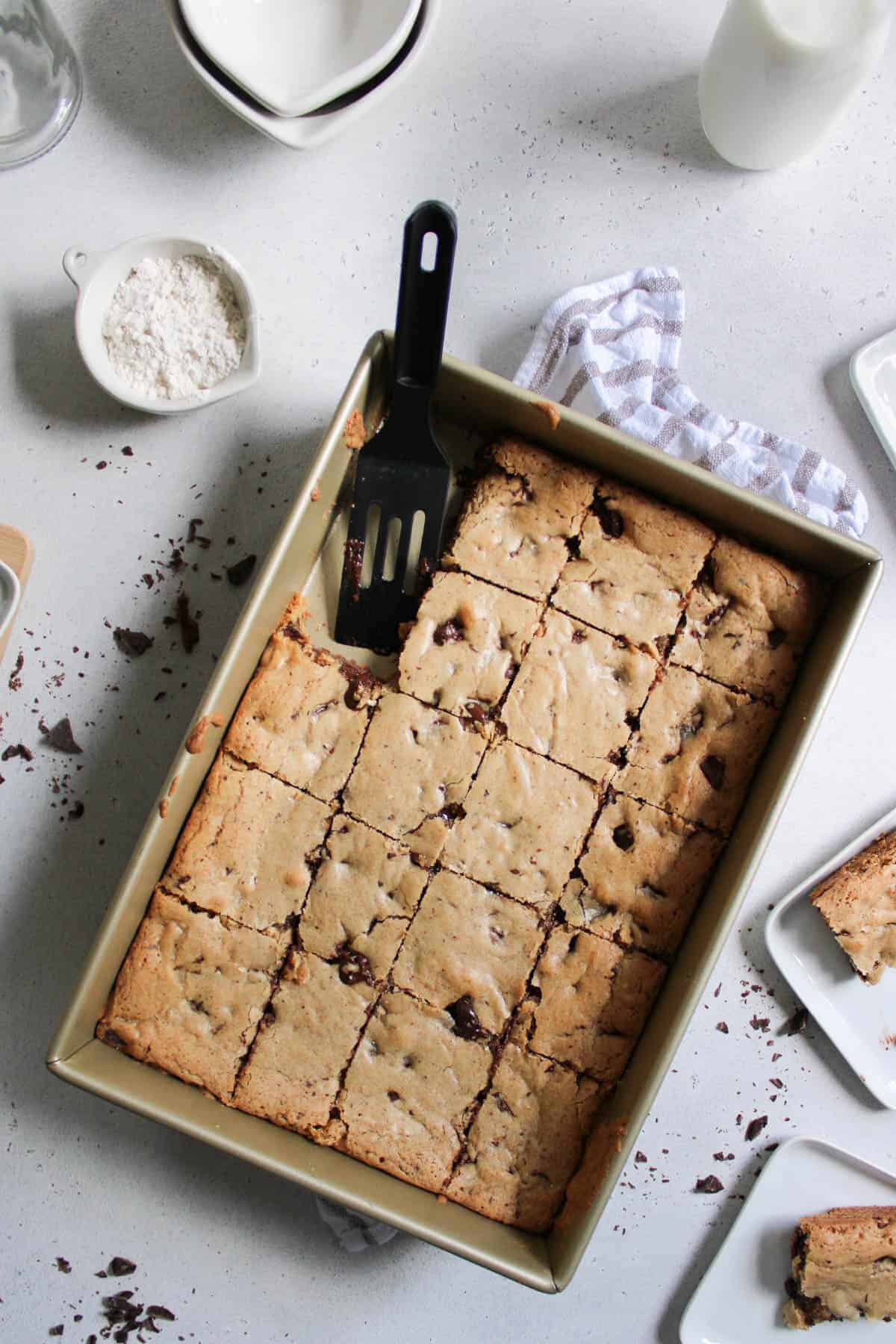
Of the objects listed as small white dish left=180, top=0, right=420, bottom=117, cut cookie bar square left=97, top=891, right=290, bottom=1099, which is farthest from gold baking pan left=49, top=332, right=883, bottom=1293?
small white dish left=180, top=0, right=420, bottom=117

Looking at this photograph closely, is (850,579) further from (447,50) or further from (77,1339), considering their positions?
(77,1339)

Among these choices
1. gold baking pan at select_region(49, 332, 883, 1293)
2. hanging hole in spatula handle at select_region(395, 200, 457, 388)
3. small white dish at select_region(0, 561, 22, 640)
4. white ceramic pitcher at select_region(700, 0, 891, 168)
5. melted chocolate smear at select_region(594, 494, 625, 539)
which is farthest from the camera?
small white dish at select_region(0, 561, 22, 640)

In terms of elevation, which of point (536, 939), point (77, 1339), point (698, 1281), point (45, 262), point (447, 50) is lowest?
point (77, 1339)

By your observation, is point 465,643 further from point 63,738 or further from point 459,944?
point 63,738

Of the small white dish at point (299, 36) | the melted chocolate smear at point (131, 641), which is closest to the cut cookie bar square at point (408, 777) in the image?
the melted chocolate smear at point (131, 641)

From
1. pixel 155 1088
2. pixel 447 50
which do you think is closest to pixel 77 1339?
pixel 155 1088

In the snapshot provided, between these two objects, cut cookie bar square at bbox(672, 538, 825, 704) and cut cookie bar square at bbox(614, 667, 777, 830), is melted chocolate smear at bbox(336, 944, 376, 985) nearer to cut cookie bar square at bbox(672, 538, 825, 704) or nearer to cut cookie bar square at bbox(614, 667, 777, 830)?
cut cookie bar square at bbox(614, 667, 777, 830)
